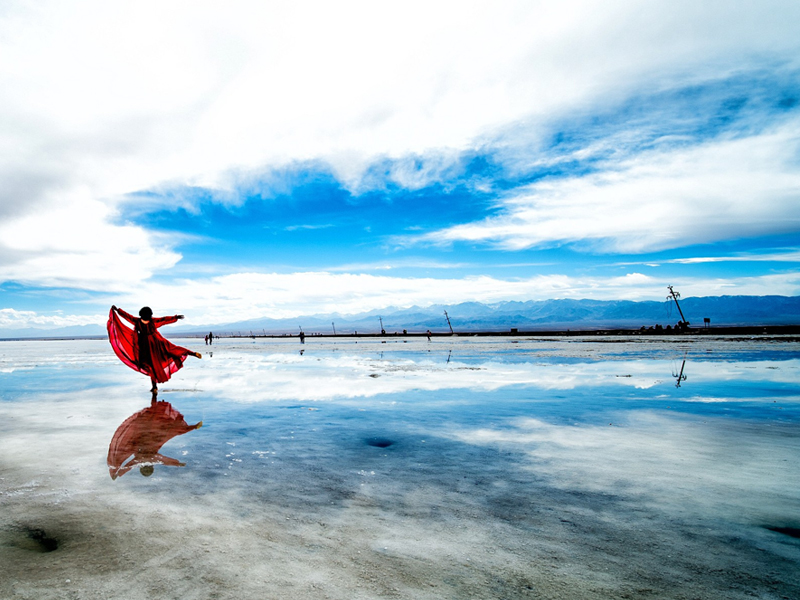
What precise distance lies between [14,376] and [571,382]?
83.6 ft

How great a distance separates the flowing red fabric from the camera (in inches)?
281

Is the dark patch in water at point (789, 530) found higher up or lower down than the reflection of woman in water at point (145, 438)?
lower down

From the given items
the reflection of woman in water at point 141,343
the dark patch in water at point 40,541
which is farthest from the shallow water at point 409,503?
the reflection of woman in water at point 141,343

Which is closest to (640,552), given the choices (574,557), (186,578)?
(574,557)

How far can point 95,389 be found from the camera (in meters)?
16.7

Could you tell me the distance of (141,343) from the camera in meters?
15.5

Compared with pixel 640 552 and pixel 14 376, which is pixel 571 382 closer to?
pixel 640 552

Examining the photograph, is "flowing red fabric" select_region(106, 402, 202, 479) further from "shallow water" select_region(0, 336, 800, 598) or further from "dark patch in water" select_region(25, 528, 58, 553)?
"dark patch in water" select_region(25, 528, 58, 553)

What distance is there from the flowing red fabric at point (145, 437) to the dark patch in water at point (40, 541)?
6.14 feet

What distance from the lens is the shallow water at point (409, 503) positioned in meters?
3.69

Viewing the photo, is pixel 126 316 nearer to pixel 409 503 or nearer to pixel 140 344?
pixel 140 344

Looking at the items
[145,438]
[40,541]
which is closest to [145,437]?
[145,438]

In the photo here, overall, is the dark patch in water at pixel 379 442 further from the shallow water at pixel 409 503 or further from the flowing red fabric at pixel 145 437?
the flowing red fabric at pixel 145 437

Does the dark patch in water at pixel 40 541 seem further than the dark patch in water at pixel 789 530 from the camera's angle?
No
